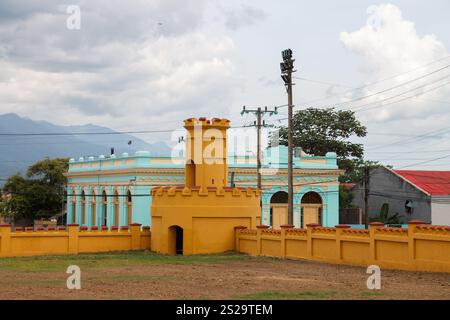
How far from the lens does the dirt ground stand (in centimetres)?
1686

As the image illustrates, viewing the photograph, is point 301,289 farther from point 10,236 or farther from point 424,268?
point 10,236

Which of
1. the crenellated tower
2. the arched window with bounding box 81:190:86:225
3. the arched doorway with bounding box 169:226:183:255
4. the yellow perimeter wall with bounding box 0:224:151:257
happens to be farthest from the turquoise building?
the arched doorway with bounding box 169:226:183:255

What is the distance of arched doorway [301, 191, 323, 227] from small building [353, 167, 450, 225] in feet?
23.7

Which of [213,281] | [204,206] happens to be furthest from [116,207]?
[213,281]

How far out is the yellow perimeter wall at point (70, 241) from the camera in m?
34.8

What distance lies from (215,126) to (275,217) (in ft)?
53.6

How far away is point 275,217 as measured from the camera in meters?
52.8

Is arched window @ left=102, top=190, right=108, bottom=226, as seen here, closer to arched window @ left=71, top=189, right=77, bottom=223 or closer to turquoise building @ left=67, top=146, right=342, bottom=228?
turquoise building @ left=67, top=146, right=342, bottom=228

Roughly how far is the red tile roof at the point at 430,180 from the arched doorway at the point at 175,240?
942 inches

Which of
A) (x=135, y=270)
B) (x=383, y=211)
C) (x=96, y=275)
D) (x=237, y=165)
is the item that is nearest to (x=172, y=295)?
(x=96, y=275)

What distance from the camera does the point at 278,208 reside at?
174 feet

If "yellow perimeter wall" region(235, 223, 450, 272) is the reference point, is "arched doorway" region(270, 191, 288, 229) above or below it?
above

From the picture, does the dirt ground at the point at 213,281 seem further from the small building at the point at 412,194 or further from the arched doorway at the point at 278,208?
the small building at the point at 412,194

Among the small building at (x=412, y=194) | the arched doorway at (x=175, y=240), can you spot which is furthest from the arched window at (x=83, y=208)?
the arched doorway at (x=175, y=240)
